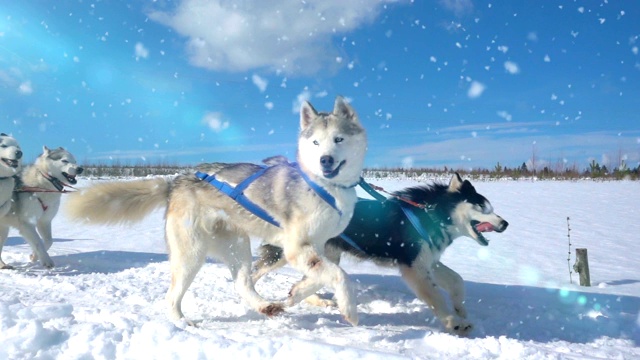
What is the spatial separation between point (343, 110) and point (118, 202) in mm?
2345

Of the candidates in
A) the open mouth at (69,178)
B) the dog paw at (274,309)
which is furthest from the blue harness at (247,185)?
the open mouth at (69,178)

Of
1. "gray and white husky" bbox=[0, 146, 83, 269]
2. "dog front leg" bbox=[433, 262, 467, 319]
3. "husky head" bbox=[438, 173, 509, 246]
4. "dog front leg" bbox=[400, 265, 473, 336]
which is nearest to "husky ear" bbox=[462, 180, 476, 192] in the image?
"husky head" bbox=[438, 173, 509, 246]

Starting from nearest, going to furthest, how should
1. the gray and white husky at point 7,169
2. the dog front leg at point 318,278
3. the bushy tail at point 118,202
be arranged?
1. the dog front leg at point 318,278
2. the bushy tail at point 118,202
3. the gray and white husky at point 7,169

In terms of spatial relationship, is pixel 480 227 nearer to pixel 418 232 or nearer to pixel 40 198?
pixel 418 232

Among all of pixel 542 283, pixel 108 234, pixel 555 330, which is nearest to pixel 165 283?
pixel 555 330

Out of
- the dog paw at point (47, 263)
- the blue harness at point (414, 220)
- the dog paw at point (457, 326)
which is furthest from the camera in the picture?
the dog paw at point (47, 263)

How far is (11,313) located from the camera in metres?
3.19

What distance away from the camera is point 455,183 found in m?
5.23

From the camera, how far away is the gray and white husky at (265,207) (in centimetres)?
371

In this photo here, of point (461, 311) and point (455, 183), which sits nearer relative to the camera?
point (461, 311)

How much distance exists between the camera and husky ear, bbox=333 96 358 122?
4094 mm

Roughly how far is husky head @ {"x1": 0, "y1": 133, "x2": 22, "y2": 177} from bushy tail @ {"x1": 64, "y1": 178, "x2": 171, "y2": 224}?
293 cm

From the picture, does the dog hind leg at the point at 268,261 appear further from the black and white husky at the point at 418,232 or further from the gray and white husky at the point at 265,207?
the gray and white husky at the point at 265,207

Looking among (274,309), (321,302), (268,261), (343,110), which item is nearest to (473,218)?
(321,302)
